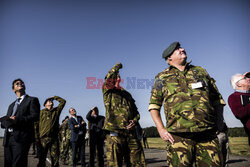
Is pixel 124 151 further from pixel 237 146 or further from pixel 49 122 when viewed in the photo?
pixel 237 146

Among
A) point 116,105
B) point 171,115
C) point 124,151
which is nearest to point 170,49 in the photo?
point 171,115

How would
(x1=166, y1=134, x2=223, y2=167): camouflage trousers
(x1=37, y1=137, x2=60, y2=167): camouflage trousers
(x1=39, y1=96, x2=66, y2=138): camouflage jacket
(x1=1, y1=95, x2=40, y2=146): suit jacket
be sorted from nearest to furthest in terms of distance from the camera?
(x1=166, y1=134, x2=223, y2=167): camouflage trousers, (x1=1, y1=95, x2=40, y2=146): suit jacket, (x1=37, y1=137, x2=60, y2=167): camouflage trousers, (x1=39, y1=96, x2=66, y2=138): camouflage jacket

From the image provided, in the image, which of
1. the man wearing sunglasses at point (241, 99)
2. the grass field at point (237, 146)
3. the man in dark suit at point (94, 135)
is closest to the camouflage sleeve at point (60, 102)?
the man in dark suit at point (94, 135)

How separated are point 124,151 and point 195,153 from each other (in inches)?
76.3

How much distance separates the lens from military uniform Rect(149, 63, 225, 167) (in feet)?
8.78

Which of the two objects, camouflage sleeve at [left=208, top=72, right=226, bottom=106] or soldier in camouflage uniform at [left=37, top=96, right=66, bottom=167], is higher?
camouflage sleeve at [left=208, top=72, right=226, bottom=106]

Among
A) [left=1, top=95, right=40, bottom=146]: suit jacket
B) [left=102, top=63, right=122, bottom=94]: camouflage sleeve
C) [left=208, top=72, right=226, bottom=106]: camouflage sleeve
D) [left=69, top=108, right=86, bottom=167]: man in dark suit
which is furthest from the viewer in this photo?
[left=69, top=108, right=86, bottom=167]: man in dark suit

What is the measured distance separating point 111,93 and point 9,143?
2.16m

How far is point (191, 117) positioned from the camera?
106 inches

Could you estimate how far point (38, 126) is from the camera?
7.02m

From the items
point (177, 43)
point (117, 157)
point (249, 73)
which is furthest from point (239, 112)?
point (117, 157)

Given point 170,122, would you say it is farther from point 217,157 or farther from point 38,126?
point 38,126

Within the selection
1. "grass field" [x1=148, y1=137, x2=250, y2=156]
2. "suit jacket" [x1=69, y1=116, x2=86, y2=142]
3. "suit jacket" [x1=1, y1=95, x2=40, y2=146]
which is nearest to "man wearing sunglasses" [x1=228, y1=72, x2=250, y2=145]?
"suit jacket" [x1=1, y1=95, x2=40, y2=146]

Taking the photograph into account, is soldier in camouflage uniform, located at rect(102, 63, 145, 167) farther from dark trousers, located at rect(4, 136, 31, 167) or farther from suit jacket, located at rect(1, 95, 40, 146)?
dark trousers, located at rect(4, 136, 31, 167)
